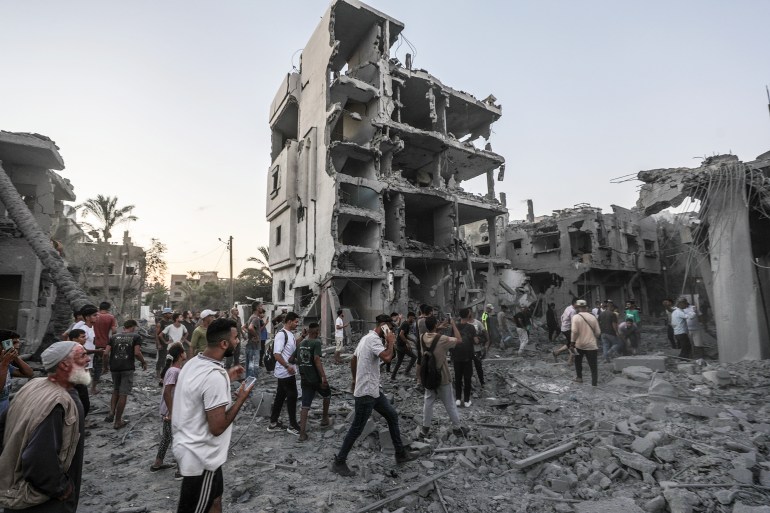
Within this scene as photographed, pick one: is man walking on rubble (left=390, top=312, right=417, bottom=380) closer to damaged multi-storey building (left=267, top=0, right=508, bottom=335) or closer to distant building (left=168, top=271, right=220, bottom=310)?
damaged multi-storey building (left=267, top=0, right=508, bottom=335)

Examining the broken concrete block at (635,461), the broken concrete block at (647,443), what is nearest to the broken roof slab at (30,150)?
the broken concrete block at (635,461)

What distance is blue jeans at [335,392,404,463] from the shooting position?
15.3ft

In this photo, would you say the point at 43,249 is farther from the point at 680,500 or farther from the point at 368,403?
the point at 680,500

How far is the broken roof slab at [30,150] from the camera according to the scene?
14133mm

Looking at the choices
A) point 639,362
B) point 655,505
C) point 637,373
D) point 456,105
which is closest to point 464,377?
point 655,505

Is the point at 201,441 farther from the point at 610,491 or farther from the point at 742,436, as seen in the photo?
the point at 742,436

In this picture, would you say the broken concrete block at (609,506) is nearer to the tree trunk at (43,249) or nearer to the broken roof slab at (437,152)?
the tree trunk at (43,249)

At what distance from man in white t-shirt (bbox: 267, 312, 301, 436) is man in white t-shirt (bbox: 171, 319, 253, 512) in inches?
135

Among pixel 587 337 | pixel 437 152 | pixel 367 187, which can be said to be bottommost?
pixel 587 337

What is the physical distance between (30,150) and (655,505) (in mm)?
21168

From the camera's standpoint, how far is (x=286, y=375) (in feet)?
19.9

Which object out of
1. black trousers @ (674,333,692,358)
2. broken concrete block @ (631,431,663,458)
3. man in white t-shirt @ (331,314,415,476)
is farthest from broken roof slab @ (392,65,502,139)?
broken concrete block @ (631,431,663,458)

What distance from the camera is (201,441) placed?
Answer: 8.16 feet

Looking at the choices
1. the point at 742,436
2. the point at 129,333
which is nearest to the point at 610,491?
the point at 742,436
